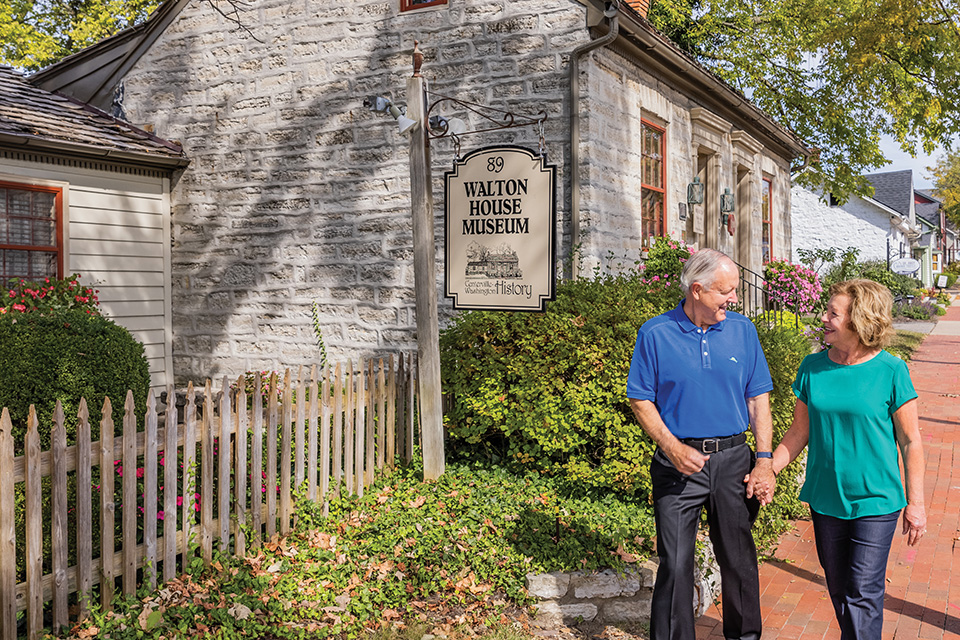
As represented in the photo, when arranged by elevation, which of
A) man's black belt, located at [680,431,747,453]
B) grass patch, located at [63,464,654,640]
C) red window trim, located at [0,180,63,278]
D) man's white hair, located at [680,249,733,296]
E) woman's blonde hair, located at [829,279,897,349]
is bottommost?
grass patch, located at [63,464,654,640]

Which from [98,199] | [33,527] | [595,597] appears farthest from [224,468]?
[98,199]

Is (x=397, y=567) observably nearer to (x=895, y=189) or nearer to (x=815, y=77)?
(x=815, y=77)

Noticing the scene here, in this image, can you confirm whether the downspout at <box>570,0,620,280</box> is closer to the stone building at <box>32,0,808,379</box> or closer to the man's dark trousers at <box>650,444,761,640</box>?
the stone building at <box>32,0,808,379</box>

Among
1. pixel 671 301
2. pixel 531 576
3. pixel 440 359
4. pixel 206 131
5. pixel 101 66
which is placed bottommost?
pixel 531 576

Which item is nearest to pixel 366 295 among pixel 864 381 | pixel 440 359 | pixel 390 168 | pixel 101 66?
pixel 390 168

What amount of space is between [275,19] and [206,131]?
1708 mm

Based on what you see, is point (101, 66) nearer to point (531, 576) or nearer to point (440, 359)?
point (440, 359)

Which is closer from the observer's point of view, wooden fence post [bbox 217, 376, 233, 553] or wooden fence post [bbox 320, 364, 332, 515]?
wooden fence post [bbox 217, 376, 233, 553]

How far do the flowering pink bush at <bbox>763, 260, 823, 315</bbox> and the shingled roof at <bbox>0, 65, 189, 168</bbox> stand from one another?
9.18 metres

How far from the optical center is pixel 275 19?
1016 cm

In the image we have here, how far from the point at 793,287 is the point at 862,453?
34.9ft

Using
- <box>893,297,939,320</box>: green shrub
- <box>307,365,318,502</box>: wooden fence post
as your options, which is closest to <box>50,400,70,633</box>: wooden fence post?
<box>307,365,318,502</box>: wooden fence post

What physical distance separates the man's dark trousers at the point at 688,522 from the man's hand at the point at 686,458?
10 centimetres

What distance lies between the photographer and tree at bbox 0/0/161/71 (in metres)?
21.0
